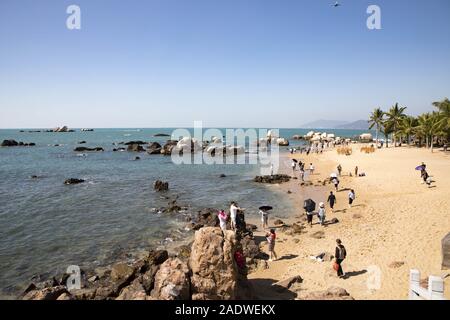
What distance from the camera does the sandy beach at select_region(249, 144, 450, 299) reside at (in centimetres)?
1210

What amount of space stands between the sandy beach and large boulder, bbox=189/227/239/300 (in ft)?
8.59

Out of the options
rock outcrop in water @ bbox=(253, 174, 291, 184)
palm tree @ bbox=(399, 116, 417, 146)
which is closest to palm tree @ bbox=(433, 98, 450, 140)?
palm tree @ bbox=(399, 116, 417, 146)

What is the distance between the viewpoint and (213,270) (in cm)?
959

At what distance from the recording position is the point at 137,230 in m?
21.0

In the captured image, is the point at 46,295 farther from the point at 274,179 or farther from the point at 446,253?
the point at 274,179

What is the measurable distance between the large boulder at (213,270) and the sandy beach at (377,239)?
262cm

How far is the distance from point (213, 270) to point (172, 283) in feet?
4.88

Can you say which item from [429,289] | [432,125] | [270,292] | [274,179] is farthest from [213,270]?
[432,125]

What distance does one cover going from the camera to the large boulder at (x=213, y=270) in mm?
9430

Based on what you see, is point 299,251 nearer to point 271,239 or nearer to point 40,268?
point 271,239

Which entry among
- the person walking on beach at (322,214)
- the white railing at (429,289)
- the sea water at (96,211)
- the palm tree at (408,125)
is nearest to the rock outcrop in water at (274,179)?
the sea water at (96,211)
